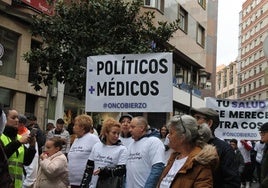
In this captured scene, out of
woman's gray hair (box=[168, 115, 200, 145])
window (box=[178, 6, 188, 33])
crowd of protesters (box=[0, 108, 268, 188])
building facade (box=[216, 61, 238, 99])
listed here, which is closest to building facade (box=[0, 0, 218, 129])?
window (box=[178, 6, 188, 33])

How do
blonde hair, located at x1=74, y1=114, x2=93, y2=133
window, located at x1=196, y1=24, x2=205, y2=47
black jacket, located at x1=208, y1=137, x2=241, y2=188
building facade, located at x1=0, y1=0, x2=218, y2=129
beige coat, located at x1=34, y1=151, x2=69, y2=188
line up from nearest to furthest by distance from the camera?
black jacket, located at x1=208, y1=137, x2=241, y2=188 < beige coat, located at x1=34, y1=151, x2=69, y2=188 < blonde hair, located at x1=74, y1=114, x2=93, y2=133 < building facade, located at x1=0, y1=0, x2=218, y2=129 < window, located at x1=196, y1=24, x2=205, y2=47

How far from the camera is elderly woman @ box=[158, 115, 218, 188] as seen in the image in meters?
4.21

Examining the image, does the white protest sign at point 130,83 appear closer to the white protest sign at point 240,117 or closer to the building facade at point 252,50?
the white protest sign at point 240,117

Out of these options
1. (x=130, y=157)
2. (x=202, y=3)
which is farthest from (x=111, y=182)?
(x=202, y=3)

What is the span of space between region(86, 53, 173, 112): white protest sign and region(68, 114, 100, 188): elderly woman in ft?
4.08

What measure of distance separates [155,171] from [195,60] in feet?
106

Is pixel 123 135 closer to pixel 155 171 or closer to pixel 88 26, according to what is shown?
pixel 155 171

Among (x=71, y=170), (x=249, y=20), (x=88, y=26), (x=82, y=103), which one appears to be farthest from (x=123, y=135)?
(x=249, y=20)

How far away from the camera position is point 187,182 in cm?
421

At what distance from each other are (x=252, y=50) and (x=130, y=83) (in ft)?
349

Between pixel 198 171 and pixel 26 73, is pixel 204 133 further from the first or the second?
pixel 26 73

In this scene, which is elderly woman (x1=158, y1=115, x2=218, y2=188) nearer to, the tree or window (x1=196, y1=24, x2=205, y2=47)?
the tree

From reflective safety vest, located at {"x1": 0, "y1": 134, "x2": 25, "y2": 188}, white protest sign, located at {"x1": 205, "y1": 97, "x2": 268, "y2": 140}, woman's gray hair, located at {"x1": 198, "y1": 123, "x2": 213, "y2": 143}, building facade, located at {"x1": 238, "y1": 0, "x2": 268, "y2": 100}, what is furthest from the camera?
building facade, located at {"x1": 238, "y1": 0, "x2": 268, "y2": 100}

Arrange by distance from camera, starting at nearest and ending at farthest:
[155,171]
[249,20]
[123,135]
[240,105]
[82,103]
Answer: [155,171]
[123,135]
[240,105]
[82,103]
[249,20]
